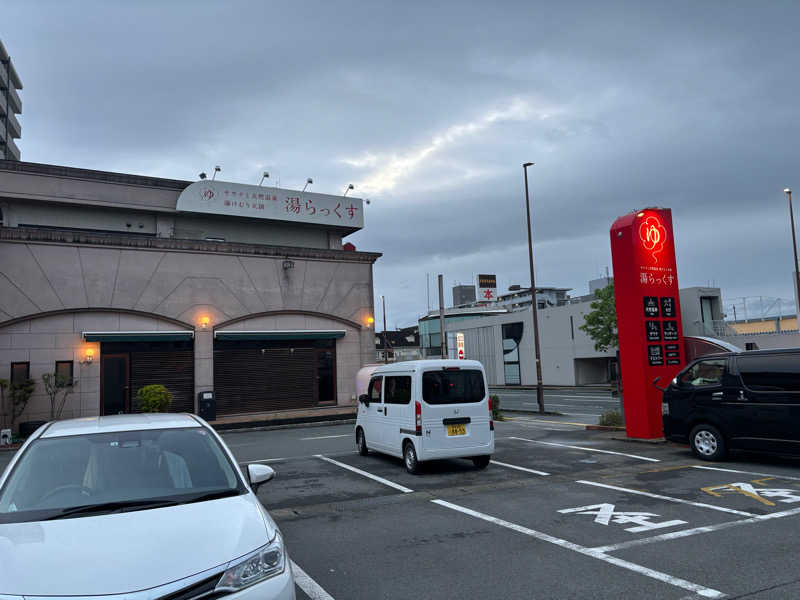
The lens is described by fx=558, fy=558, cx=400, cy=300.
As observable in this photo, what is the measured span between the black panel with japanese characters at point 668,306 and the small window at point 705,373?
2.90 meters

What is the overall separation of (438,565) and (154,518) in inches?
117

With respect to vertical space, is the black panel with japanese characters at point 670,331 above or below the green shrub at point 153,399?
above

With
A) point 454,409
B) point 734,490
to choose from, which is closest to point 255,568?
point 454,409

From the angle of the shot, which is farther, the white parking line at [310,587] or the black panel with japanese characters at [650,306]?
the black panel with japanese characters at [650,306]

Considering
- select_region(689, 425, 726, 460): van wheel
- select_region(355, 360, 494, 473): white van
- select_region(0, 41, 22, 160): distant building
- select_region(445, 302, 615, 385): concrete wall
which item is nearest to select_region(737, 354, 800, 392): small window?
select_region(689, 425, 726, 460): van wheel

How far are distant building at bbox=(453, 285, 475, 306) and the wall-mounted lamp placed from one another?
88516 mm

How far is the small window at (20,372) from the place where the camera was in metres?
18.8

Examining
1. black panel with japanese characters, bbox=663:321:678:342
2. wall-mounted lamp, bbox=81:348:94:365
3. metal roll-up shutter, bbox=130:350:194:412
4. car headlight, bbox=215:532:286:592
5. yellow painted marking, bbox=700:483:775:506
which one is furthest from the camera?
metal roll-up shutter, bbox=130:350:194:412

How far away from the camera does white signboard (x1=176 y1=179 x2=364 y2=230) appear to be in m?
24.8

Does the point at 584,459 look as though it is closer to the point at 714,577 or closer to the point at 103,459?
the point at 714,577

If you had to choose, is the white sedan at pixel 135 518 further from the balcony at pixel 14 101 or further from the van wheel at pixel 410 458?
the balcony at pixel 14 101

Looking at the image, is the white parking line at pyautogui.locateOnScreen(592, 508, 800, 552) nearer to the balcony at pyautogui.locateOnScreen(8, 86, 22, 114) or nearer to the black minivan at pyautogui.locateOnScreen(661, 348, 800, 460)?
the black minivan at pyautogui.locateOnScreen(661, 348, 800, 460)

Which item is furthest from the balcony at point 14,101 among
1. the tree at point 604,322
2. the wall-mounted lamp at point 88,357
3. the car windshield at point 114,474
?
the car windshield at point 114,474

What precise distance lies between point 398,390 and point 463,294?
96818 millimetres
